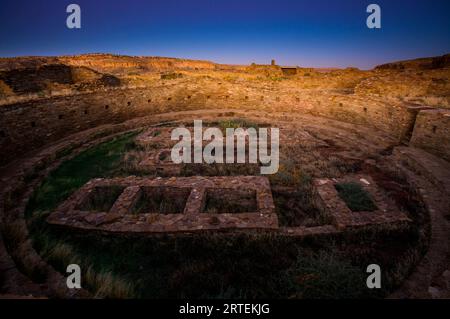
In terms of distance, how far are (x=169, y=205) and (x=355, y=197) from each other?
401cm

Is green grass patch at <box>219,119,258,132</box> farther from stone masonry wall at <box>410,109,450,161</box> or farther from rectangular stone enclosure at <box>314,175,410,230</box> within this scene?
stone masonry wall at <box>410,109,450,161</box>

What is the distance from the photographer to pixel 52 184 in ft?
19.2

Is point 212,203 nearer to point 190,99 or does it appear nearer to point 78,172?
point 78,172

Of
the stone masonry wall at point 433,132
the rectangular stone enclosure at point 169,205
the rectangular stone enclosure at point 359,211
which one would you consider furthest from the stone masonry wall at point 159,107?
the rectangular stone enclosure at point 359,211

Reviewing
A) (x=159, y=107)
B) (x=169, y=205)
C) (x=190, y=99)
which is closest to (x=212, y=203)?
(x=169, y=205)

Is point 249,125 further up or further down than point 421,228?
further up

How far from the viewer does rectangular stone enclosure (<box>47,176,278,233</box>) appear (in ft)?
13.8

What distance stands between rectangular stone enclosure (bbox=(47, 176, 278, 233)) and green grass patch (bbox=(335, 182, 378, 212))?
165 centimetres

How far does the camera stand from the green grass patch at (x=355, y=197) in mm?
4793

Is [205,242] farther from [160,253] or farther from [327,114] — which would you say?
[327,114]

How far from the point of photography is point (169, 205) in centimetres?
510
